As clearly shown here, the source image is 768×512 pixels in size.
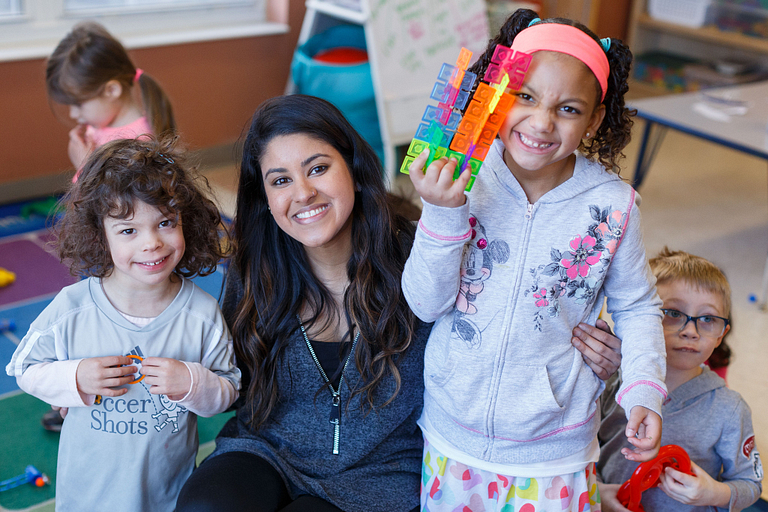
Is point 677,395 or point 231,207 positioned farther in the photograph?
point 231,207

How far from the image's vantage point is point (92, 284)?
1.40m

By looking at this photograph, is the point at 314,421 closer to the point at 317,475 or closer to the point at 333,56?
the point at 317,475

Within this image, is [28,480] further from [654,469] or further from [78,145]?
[654,469]

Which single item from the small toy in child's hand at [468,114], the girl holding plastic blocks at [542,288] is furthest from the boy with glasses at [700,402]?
the small toy in child's hand at [468,114]

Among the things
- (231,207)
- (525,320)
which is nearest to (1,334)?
(231,207)

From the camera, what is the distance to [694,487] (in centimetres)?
142

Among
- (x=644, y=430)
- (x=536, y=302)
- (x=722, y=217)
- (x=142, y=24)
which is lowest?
(x=722, y=217)

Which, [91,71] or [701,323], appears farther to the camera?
[91,71]

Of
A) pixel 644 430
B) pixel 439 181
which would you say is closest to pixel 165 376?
pixel 439 181

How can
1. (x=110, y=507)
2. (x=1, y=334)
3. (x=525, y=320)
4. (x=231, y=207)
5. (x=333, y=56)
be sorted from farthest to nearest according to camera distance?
(x=333, y=56), (x=231, y=207), (x=1, y=334), (x=110, y=507), (x=525, y=320)

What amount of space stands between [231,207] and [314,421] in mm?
2181

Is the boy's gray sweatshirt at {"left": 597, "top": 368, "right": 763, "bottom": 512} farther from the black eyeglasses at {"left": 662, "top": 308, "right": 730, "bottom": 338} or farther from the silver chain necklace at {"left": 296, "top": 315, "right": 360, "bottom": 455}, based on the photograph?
the silver chain necklace at {"left": 296, "top": 315, "right": 360, "bottom": 455}

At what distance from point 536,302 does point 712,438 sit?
601 millimetres

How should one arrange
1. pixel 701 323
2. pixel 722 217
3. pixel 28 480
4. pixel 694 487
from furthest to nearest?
pixel 722 217 → pixel 28 480 → pixel 701 323 → pixel 694 487
